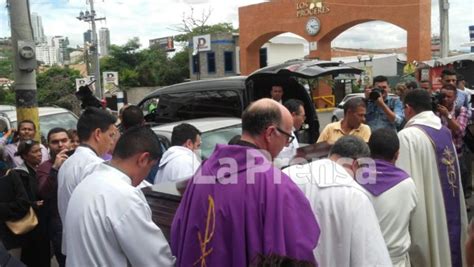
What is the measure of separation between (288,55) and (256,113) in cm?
3755

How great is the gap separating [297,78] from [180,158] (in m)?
3.54

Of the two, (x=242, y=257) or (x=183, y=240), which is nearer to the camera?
(x=242, y=257)

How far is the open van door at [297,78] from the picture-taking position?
6.41 metres

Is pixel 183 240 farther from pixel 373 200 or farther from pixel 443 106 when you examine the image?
pixel 443 106

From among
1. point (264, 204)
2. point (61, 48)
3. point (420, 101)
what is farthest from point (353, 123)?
point (61, 48)

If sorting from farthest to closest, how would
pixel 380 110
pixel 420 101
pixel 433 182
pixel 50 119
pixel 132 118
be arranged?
pixel 50 119, pixel 380 110, pixel 132 118, pixel 420 101, pixel 433 182

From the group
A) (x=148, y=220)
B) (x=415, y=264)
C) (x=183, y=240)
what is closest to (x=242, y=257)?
(x=183, y=240)

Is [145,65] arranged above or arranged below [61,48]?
below

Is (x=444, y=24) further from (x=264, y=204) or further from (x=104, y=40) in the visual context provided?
(x=104, y=40)

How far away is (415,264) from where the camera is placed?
3.34m

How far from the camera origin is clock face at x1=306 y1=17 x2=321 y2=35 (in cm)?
2759

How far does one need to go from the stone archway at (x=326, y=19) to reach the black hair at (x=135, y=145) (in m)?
22.6

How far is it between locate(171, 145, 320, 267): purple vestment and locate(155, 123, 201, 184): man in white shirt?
6.14 feet

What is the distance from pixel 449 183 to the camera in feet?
12.5
